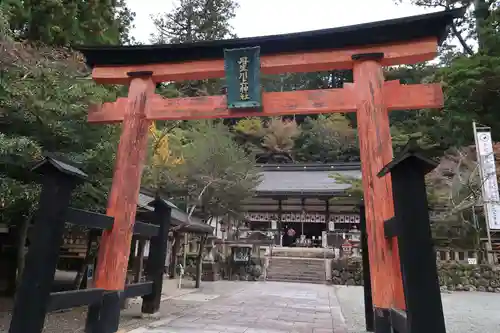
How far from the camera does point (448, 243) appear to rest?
16.5 metres

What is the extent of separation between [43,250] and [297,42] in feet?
14.5

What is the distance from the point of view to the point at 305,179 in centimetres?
2803

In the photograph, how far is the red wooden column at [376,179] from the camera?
Result: 4391 millimetres

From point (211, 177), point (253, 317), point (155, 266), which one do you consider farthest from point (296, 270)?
point (155, 266)

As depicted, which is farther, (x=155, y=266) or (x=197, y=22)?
(x=197, y=22)

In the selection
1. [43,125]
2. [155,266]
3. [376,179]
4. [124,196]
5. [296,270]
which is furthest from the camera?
[296,270]

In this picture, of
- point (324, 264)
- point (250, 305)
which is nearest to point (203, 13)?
point (324, 264)

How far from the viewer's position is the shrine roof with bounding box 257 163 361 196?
→ 78.6 ft

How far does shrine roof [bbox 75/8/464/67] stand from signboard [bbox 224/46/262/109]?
0.61 feet

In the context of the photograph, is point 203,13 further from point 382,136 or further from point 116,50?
point 382,136

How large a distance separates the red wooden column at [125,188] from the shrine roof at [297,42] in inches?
15.6

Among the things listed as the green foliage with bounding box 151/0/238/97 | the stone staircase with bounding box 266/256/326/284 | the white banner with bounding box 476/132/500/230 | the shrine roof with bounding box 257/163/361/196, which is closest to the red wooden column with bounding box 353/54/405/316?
the white banner with bounding box 476/132/500/230

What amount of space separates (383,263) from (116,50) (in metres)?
5.28

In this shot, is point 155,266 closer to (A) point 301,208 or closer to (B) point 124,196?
(B) point 124,196
